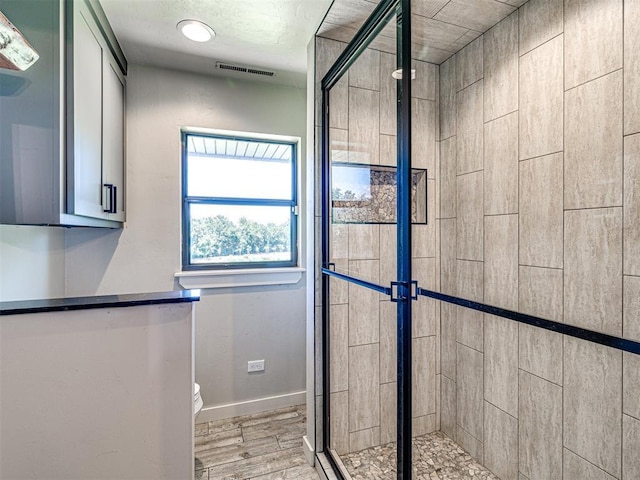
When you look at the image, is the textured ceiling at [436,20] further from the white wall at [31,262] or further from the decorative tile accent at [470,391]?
the white wall at [31,262]

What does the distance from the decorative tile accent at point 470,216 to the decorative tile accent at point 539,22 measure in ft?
2.19

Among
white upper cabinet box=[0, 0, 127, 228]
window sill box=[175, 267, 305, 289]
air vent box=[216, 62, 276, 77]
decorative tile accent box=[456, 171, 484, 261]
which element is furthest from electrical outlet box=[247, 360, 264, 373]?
air vent box=[216, 62, 276, 77]

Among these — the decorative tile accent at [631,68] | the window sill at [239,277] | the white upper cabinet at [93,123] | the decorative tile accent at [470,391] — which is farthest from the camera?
the window sill at [239,277]

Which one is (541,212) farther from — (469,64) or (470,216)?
(469,64)

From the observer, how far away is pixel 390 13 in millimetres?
1237

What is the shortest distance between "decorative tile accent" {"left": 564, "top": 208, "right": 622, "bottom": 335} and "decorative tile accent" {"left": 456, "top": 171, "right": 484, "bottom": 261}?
0.48 m

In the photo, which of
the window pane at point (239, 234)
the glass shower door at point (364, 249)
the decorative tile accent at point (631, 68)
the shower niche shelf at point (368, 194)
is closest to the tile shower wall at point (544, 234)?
the decorative tile accent at point (631, 68)

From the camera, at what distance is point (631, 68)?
1208 millimetres

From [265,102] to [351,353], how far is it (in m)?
1.89

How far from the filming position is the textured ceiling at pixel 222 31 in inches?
63.8

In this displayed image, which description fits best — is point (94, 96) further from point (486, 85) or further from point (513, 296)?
point (513, 296)

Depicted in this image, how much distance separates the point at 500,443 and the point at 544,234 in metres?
1.19

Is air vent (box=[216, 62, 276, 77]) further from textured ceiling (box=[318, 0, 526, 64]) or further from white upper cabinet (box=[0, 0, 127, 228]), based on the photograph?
white upper cabinet (box=[0, 0, 127, 228])

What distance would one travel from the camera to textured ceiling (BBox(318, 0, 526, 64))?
5.28ft
